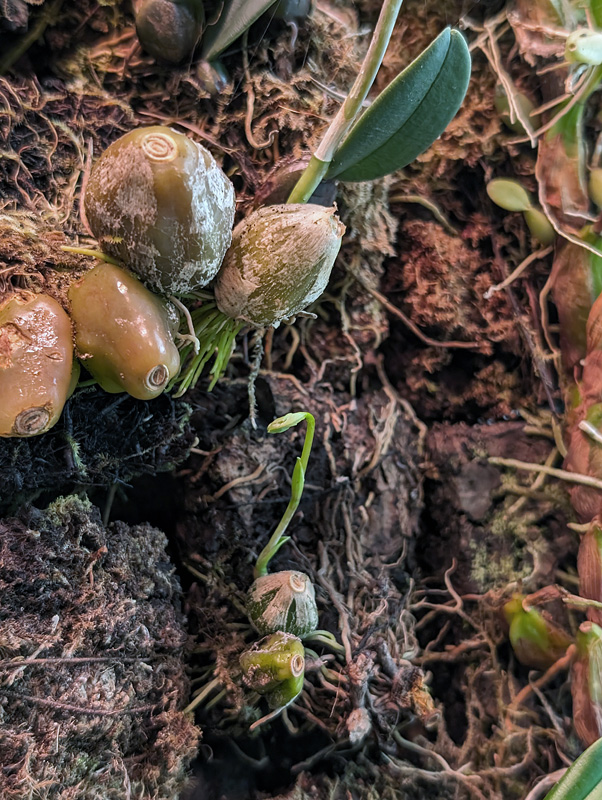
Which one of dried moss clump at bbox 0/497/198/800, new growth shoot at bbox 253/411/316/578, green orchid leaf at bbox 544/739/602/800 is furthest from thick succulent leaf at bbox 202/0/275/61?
green orchid leaf at bbox 544/739/602/800

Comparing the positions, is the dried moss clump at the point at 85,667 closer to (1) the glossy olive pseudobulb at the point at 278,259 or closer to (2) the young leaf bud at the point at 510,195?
(1) the glossy olive pseudobulb at the point at 278,259

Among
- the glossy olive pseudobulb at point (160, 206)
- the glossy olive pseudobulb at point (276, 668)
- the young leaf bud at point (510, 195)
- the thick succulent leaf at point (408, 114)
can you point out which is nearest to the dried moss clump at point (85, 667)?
the glossy olive pseudobulb at point (276, 668)

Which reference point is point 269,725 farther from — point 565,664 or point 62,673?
point 565,664

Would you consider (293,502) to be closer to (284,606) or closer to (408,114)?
(284,606)

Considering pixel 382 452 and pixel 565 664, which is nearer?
pixel 565 664

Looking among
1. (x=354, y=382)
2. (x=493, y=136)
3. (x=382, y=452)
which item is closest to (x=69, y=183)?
(x=354, y=382)

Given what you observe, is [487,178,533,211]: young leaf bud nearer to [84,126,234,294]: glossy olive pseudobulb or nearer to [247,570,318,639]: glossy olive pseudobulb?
[84,126,234,294]: glossy olive pseudobulb

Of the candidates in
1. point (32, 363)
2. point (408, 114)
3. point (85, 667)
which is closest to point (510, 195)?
point (408, 114)
